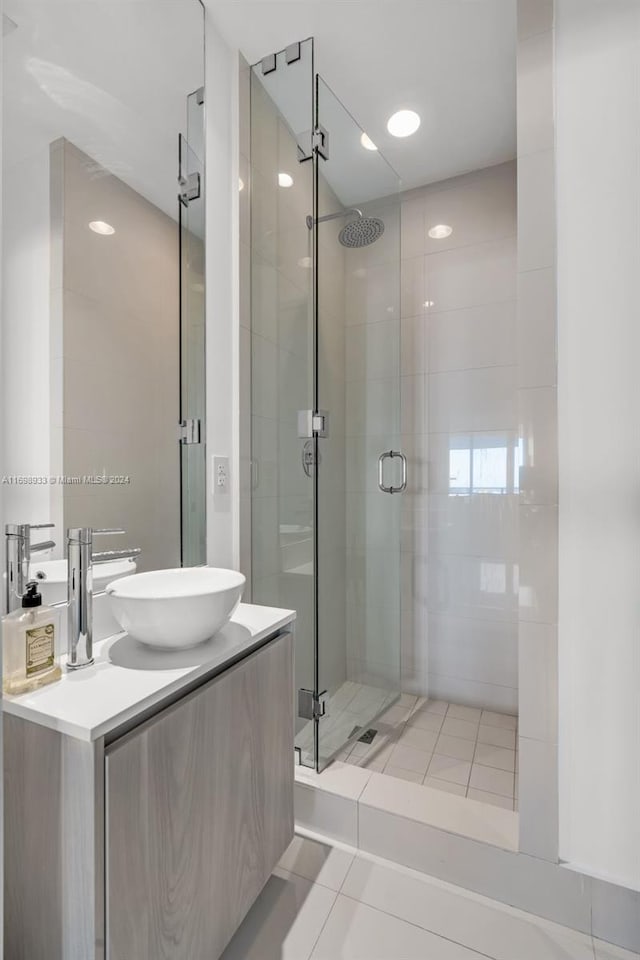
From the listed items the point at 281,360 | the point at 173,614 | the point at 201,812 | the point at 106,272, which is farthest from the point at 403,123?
the point at 201,812

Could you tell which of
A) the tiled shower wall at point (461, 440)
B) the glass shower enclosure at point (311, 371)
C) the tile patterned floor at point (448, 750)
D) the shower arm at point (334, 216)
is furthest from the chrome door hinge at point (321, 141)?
the tile patterned floor at point (448, 750)

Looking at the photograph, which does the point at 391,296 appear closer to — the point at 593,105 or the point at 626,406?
the point at 593,105

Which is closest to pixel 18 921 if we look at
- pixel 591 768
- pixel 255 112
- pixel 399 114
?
pixel 591 768

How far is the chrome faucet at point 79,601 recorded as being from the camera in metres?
0.99

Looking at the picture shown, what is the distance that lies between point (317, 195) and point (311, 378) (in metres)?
0.68

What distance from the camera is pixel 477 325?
2234 millimetres

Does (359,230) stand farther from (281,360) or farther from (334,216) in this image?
(281,360)

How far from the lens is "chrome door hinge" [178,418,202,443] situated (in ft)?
4.90

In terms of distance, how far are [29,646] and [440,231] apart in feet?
7.84

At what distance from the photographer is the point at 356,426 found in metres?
2.09

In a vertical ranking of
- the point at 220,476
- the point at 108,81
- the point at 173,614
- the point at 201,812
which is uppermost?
the point at 108,81

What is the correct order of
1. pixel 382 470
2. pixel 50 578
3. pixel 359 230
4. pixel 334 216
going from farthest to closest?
pixel 382 470 < pixel 359 230 < pixel 334 216 < pixel 50 578

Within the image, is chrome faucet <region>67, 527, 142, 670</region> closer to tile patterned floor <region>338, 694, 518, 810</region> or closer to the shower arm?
tile patterned floor <region>338, 694, 518, 810</region>

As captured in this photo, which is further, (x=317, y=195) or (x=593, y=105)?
(x=317, y=195)
